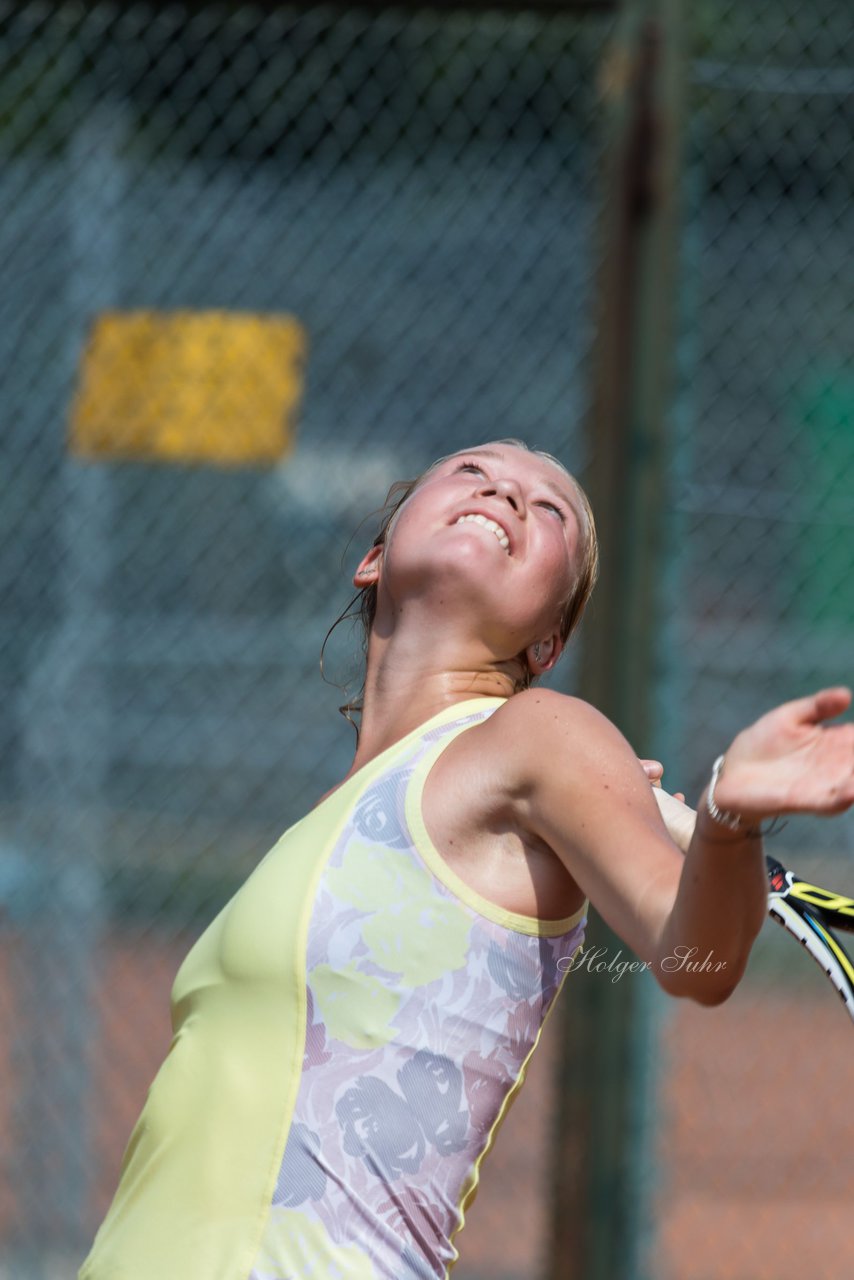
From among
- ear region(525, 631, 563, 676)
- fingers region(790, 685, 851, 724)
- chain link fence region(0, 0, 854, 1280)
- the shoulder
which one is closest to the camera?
fingers region(790, 685, 851, 724)

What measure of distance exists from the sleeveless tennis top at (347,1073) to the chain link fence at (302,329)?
1.87m

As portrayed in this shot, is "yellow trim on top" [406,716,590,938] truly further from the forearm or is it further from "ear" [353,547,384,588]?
"ear" [353,547,384,588]

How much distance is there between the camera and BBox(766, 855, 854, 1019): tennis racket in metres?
1.69

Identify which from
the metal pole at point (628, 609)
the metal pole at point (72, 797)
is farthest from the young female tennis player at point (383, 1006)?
the metal pole at point (72, 797)

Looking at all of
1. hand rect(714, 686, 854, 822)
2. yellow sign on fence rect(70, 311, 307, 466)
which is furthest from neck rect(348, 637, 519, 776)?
yellow sign on fence rect(70, 311, 307, 466)

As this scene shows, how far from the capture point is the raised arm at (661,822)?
3.74ft

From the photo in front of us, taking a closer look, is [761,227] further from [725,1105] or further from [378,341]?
[725,1105]

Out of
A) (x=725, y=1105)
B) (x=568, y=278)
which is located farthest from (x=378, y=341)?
(x=725, y=1105)

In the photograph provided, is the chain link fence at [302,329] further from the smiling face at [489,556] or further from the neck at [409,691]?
the neck at [409,691]

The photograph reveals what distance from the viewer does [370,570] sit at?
214 cm

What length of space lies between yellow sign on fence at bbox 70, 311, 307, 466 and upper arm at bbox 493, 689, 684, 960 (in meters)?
2.11

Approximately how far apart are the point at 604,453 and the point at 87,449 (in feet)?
3.99

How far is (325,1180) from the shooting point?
1513 mm

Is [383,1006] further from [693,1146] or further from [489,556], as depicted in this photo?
[693,1146]
